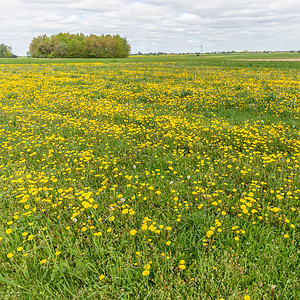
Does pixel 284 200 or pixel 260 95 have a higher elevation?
pixel 260 95

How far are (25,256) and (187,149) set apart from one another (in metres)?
3.88

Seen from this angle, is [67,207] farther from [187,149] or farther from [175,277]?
[187,149]

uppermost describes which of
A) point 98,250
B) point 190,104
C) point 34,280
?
point 190,104

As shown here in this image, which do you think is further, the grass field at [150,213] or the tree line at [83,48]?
the tree line at [83,48]

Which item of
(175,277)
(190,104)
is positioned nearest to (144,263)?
(175,277)

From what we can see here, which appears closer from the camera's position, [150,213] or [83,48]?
[150,213]

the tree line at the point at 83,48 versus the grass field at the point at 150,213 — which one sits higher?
the tree line at the point at 83,48

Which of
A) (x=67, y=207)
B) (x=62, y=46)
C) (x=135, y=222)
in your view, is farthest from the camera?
(x=62, y=46)

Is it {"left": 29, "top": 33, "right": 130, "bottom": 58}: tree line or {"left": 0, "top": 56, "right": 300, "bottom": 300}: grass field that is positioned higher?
{"left": 29, "top": 33, "right": 130, "bottom": 58}: tree line

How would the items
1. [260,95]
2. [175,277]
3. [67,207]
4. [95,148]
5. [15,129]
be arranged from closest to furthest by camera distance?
[175,277] < [67,207] < [95,148] < [15,129] < [260,95]

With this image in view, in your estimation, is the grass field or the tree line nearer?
the grass field

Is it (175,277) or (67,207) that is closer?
(175,277)

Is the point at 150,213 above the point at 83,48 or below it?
below

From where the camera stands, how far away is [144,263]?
7.18 ft
